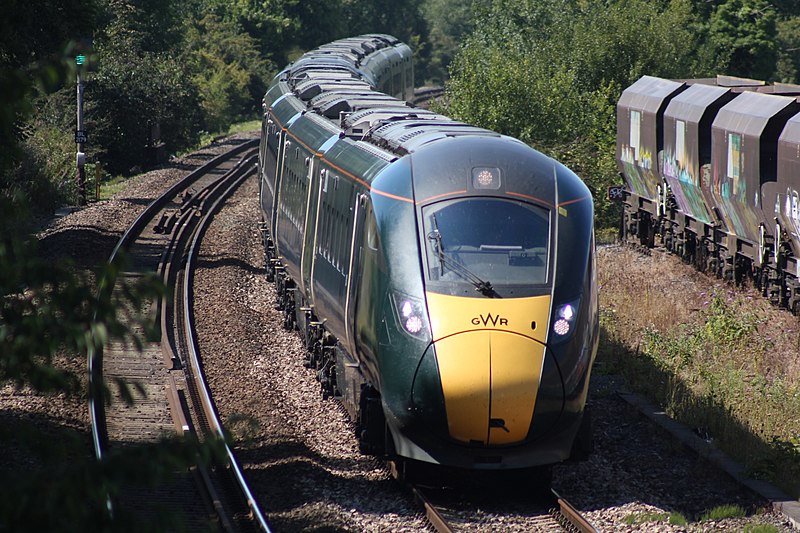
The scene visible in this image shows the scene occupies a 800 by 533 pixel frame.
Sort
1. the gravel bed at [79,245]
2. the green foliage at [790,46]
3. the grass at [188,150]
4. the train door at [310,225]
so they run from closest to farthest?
1. the gravel bed at [79,245]
2. the train door at [310,225]
3. the grass at [188,150]
4. the green foliage at [790,46]

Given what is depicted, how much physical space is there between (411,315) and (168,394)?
519 centimetres

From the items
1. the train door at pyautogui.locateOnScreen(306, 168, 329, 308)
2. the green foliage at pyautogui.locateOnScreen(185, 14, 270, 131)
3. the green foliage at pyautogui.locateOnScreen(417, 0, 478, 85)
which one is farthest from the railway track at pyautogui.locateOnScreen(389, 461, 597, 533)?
the green foliage at pyautogui.locateOnScreen(417, 0, 478, 85)

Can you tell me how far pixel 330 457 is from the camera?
11508 mm

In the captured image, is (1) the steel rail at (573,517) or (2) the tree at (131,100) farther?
(2) the tree at (131,100)

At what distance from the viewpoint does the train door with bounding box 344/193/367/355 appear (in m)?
10.8

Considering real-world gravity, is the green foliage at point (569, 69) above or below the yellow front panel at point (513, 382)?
below

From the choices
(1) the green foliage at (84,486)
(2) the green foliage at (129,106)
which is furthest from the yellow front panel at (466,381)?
(2) the green foliage at (129,106)

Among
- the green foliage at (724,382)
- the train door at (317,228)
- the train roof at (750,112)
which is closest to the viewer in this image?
the green foliage at (724,382)

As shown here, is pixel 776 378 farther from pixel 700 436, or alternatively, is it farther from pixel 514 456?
pixel 514 456

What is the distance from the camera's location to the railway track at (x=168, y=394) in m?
9.45

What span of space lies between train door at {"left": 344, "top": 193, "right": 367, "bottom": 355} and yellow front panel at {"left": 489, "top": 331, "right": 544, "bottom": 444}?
209 cm

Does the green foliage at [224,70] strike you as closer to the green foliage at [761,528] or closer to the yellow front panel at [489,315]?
the yellow front panel at [489,315]

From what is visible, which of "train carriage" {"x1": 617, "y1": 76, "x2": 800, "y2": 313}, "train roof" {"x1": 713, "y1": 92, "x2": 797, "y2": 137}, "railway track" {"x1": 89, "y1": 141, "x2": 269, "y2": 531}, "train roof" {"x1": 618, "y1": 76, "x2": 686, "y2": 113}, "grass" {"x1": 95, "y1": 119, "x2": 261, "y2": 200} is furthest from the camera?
"grass" {"x1": 95, "y1": 119, "x2": 261, "y2": 200}

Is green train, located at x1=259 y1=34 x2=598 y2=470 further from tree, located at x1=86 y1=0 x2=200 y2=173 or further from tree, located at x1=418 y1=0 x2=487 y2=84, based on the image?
tree, located at x1=418 y1=0 x2=487 y2=84
